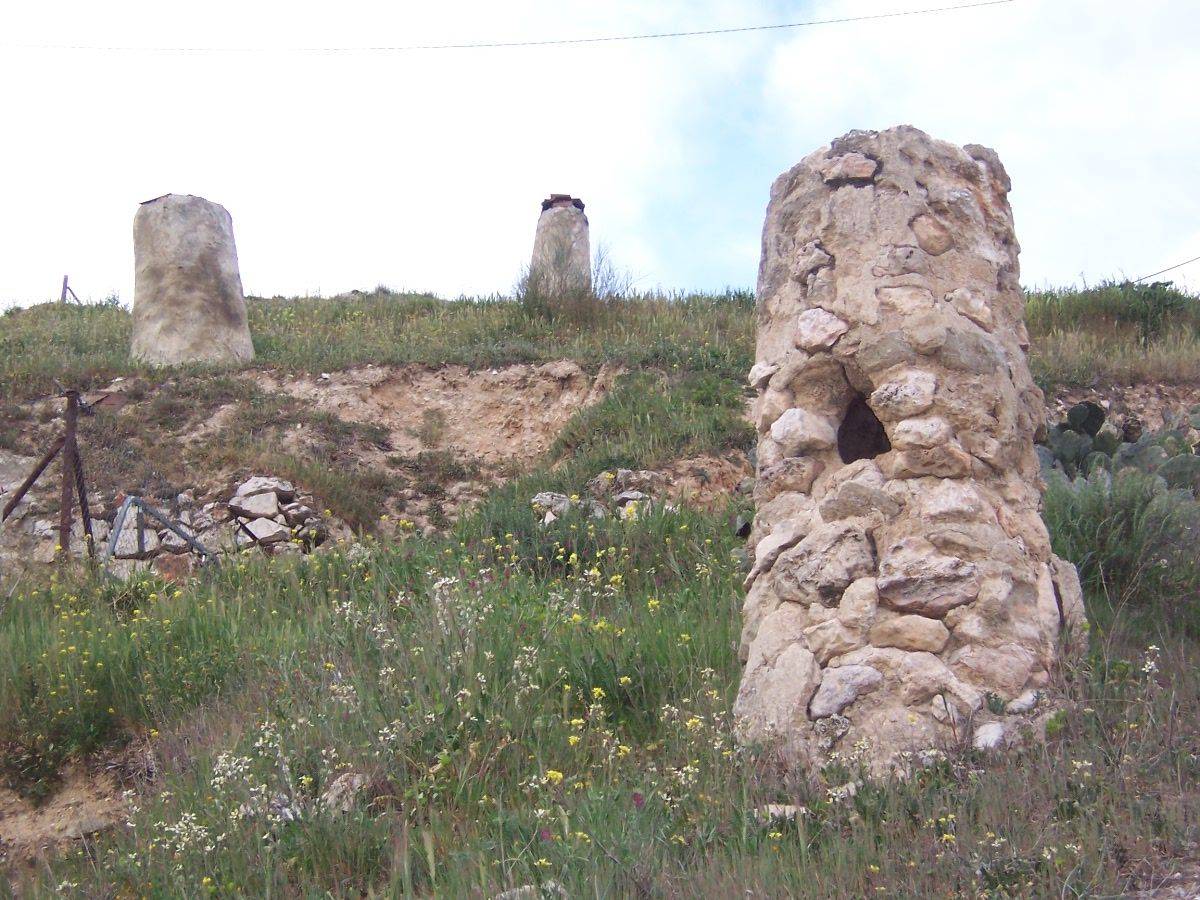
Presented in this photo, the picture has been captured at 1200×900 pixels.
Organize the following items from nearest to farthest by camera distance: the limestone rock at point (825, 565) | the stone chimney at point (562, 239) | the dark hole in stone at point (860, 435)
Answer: the limestone rock at point (825, 565)
the dark hole in stone at point (860, 435)
the stone chimney at point (562, 239)

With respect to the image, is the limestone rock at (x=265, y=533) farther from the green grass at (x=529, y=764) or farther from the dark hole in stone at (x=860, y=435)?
the dark hole in stone at (x=860, y=435)

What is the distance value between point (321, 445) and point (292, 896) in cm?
718

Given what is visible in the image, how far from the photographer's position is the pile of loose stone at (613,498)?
7.57m

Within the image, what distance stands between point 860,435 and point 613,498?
11.8ft

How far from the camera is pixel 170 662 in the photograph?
5.45 m

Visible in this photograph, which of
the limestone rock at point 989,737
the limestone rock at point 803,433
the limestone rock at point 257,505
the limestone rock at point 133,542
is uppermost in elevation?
the limestone rock at point 803,433

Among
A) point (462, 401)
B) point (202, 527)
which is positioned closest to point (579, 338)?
point (462, 401)

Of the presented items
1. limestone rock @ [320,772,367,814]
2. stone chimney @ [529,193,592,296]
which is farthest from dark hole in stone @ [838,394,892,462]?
stone chimney @ [529,193,592,296]

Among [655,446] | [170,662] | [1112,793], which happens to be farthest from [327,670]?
[655,446]

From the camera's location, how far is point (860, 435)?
492 cm

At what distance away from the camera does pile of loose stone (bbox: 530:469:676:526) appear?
24.8ft

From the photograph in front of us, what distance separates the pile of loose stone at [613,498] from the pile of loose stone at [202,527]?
197 cm

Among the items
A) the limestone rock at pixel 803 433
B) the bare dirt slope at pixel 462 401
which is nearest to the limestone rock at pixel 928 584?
the limestone rock at pixel 803 433

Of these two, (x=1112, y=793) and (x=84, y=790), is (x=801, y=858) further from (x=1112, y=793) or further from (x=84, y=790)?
(x=84, y=790)
